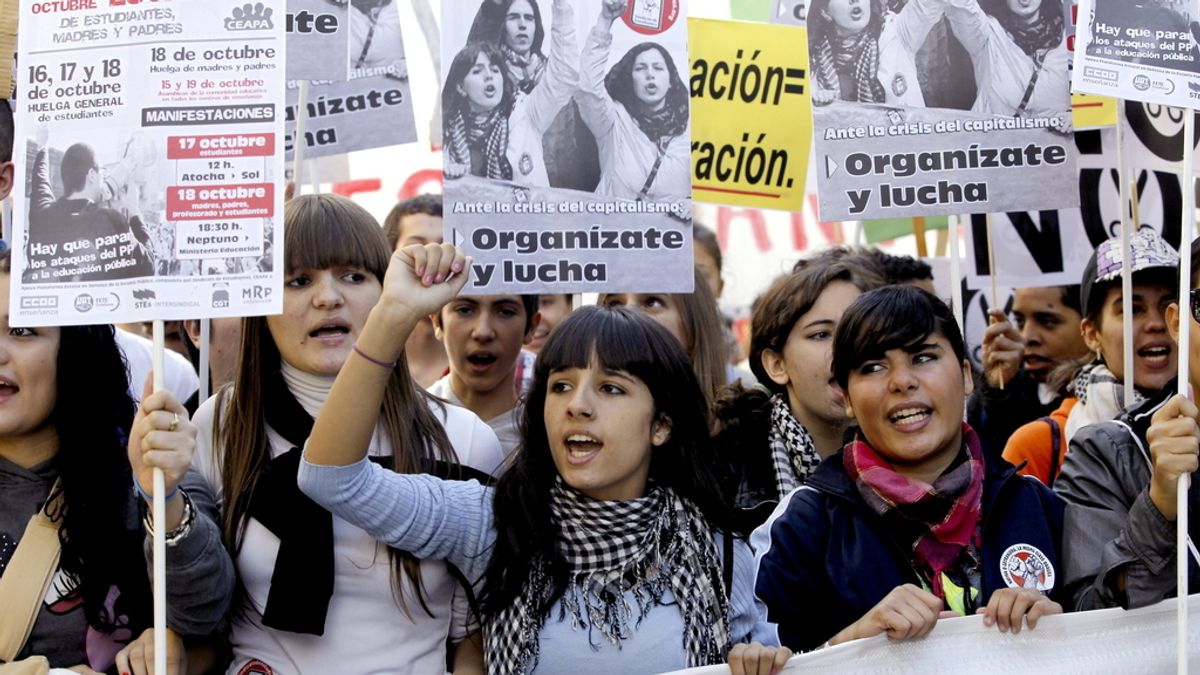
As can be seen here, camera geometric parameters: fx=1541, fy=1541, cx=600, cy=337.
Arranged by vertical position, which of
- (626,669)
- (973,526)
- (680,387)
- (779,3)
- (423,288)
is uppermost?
(779,3)

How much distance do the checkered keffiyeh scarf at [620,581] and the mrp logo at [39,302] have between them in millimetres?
1152

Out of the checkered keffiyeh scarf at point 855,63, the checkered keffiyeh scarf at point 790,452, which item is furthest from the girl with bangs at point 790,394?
the checkered keffiyeh scarf at point 855,63

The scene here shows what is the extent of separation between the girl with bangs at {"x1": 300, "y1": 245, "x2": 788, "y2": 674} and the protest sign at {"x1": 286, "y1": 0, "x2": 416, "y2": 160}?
6.75 feet

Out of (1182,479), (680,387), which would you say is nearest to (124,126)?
(680,387)

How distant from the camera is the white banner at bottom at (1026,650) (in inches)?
126

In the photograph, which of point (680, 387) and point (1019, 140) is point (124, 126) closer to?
point (680, 387)

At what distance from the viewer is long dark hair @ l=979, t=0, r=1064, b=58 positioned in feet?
14.9

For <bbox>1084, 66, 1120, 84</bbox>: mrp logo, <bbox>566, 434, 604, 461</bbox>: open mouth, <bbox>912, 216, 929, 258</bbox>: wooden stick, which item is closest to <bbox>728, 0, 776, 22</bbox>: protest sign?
<bbox>912, 216, 929, 258</bbox>: wooden stick

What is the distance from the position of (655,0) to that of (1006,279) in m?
2.13

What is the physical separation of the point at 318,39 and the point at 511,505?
204cm

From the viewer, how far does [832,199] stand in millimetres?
4391

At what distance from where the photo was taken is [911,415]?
357 centimetres

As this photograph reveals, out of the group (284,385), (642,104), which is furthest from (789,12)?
(284,385)

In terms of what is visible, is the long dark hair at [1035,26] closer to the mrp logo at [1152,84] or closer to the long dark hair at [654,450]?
the mrp logo at [1152,84]
